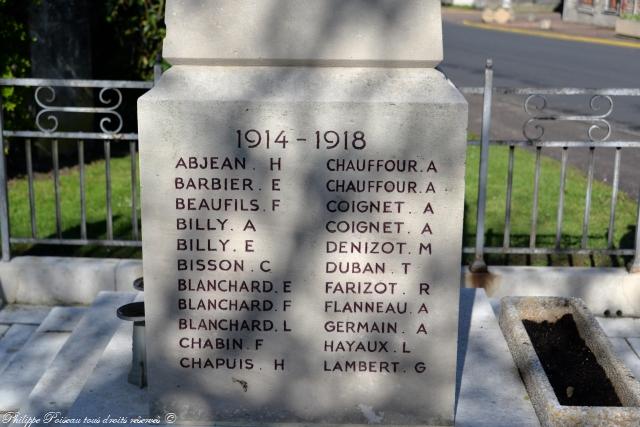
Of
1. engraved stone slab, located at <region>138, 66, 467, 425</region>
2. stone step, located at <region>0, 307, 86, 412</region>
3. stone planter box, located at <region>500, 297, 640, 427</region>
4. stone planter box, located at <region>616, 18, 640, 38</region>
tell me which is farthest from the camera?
stone planter box, located at <region>616, 18, 640, 38</region>

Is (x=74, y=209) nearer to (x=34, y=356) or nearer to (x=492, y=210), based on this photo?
(x=34, y=356)

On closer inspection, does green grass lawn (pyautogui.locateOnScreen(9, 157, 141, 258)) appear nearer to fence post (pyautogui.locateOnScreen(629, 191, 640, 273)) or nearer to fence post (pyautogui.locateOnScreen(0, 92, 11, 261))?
fence post (pyautogui.locateOnScreen(0, 92, 11, 261))

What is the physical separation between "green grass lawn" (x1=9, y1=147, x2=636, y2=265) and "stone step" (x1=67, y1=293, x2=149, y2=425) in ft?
8.38

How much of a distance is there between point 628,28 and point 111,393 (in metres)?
30.3

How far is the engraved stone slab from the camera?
3.55 m

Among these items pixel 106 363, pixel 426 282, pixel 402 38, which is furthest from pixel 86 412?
pixel 402 38

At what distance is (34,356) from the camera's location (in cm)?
506

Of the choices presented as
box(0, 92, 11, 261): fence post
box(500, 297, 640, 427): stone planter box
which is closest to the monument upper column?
box(500, 297, 640, 427): stone planter box

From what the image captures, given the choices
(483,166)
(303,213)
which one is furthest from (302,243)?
(483,166)

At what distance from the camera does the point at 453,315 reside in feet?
12.1

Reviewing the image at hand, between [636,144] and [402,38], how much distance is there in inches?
107

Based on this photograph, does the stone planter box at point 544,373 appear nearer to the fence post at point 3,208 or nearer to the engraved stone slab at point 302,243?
the engraved stone slab at point 302,243

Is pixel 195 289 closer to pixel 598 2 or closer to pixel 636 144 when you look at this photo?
pixel 636 144

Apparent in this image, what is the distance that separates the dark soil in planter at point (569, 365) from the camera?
4027mm
